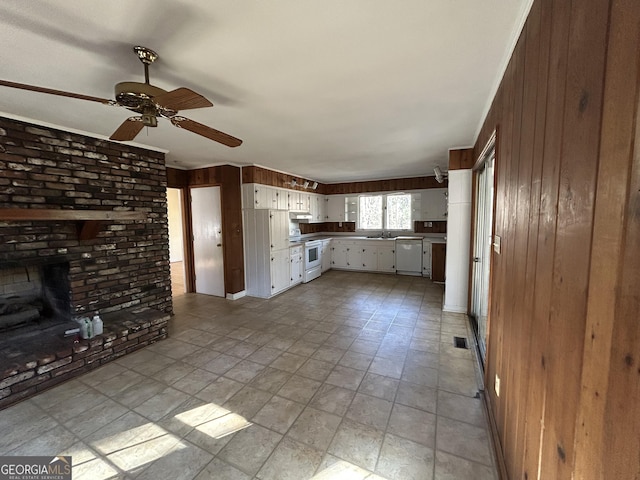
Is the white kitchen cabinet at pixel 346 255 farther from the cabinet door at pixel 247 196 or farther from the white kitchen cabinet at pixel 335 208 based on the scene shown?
the cabinet door at pixel 247 196

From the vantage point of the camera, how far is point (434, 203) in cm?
637

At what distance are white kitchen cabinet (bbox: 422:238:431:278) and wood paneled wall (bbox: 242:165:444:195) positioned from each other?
1.37m

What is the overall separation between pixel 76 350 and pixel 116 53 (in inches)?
101

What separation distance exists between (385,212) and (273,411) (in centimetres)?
575

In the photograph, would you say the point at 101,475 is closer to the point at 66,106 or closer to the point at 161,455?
the point at 161,455

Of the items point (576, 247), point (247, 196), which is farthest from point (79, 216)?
point (576, 247)

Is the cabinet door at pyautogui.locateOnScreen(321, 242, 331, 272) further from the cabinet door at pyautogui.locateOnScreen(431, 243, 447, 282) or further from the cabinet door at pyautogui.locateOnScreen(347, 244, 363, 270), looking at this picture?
the cabinet door at pyautogui.locateOnScreen(431, 243, 447, 282)

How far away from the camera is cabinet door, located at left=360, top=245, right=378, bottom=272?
6.65 metres

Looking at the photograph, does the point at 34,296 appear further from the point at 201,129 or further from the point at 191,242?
the point at 201,129

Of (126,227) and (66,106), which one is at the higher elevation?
(66,106)

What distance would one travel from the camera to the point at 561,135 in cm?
90

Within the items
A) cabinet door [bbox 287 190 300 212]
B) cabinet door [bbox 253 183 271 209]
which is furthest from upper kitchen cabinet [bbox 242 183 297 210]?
cabinet door [bbox 287 190 300 212]

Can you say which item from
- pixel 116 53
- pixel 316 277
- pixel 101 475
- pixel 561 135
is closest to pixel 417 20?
pixel 561 135

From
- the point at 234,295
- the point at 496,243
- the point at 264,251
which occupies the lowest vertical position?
the point at 234,295
